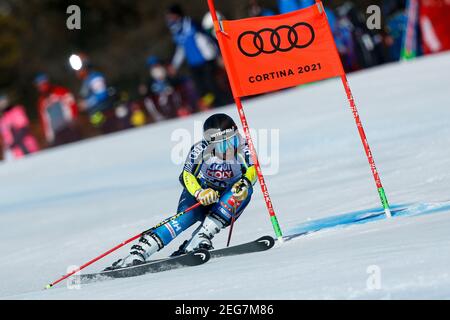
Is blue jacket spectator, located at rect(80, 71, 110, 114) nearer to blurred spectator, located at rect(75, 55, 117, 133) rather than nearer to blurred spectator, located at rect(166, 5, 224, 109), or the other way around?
blurred spectator, located at rect(75, 55, 117, 133)

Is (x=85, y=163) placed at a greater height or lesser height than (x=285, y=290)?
greater

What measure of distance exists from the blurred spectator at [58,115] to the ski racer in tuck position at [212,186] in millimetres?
15250

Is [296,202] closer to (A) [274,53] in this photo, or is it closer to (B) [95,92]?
(A) [274,53]

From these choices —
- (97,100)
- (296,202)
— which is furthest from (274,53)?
(97,100)

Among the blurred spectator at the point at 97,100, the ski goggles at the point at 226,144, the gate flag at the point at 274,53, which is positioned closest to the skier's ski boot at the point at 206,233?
the ski goggles at the point at 226,144

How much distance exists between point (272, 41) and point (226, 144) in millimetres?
863

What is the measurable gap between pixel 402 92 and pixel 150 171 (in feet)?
14.3

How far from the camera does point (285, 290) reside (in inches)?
230

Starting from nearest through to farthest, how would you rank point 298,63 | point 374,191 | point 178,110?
1. point 298,63
2. point 374,191
3. point 178,110

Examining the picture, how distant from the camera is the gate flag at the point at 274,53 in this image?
786cm

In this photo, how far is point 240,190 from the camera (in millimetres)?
7656

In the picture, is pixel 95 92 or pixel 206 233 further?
pixel 95 92
